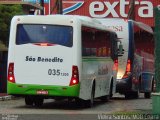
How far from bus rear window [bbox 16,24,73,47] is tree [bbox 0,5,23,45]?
18569 millimetres

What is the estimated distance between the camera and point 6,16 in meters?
39.5

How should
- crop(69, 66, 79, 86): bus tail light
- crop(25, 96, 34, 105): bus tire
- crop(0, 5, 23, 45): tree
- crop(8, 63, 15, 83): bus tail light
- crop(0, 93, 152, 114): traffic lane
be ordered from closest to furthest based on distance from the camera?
crop(0, 93, 152, 114): traffic lane, crop(69, 66, 79, 86): bus tail light, crop(8, 63, 15, 83): bus tail light, crop(25, 96, 34, 105): bus tire, crop(0, 5, 23, 45): tree

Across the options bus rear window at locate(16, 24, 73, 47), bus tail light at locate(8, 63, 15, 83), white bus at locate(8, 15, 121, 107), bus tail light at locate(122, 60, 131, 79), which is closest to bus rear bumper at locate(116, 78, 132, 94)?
Answer: bus tail light at locate(122, 60, 131, 79)

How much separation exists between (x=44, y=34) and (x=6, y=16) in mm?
20443

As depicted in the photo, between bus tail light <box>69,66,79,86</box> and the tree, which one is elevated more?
the tree

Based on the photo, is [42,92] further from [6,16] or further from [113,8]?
[113,8]

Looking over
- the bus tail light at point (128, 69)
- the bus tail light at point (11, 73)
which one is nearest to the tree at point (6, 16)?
the bus tail light at point (128, 69)

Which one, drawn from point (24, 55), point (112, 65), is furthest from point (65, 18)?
point (112, 65)

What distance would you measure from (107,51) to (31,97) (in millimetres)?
4362

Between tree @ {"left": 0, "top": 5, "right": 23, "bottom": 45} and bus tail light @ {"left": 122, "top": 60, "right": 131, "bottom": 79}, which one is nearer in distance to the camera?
bus tail light @ {"left": 122, "top": 60, "right": 131, "bottom": 79}

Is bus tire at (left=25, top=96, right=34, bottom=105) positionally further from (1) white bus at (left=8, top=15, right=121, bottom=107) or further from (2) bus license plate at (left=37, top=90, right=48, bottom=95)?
(2) bus license plate at (left=37, top=90, right=48, bottom=95)

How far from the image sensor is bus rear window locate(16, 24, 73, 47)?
19.3 meters

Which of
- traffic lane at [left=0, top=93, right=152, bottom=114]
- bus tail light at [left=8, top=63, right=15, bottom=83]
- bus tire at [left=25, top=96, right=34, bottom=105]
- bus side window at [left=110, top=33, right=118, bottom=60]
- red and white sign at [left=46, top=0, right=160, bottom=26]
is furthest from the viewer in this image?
red and white sign at [left=46, top=0, right=160, bottom=26]

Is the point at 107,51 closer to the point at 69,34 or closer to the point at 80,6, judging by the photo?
the point at 69,34
